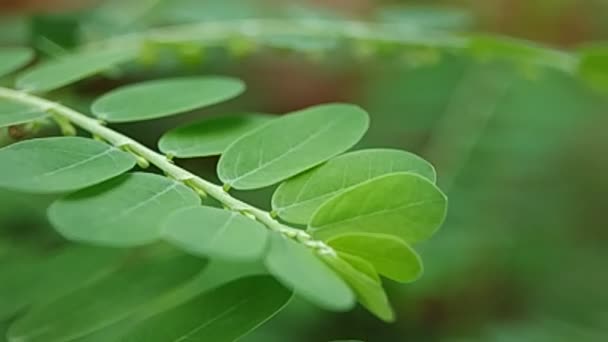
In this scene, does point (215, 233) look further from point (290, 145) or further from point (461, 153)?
point (461, 153)

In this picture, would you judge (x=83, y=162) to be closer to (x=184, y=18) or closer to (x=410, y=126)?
(x=184, y=18)

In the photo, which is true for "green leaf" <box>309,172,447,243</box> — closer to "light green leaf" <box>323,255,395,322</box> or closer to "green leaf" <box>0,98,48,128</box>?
"light green leaf" <box>323,255,395,322</box>

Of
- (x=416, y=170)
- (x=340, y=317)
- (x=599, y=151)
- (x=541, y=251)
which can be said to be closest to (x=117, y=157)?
(x=416, y=170)

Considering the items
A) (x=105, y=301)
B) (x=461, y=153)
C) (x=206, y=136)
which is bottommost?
(x=105, y=301)

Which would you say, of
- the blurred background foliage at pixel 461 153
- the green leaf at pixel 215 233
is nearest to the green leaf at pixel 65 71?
the blurred background foliage at pixel 461 153

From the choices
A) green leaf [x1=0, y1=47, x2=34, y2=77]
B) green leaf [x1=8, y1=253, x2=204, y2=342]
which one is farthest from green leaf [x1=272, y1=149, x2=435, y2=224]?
green leaf [x1=0, y1=47, x2=34, y2=77]

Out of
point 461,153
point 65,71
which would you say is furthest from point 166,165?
point 461,153
